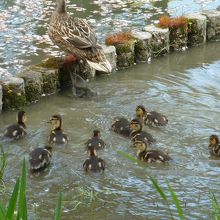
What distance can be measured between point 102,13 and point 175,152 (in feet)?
16.3

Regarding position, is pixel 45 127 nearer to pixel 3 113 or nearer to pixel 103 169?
pixel 3 113

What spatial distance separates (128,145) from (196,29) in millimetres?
3361

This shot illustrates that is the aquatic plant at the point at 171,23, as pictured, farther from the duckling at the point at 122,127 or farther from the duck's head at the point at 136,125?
the duck's head at the point at 136,125

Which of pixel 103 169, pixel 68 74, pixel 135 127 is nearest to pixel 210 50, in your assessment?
pixel 68 74

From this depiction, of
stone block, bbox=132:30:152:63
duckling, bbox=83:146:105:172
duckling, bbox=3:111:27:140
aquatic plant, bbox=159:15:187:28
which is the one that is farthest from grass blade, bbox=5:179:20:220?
aquatic plant, bbox=159:15:187:28

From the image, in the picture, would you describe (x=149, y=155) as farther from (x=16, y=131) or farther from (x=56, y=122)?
(x=16, y=131)

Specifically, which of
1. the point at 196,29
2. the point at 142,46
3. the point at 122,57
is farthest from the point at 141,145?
the point at 196,29

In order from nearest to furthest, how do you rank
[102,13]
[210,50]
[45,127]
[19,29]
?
[45,127] → [210,50] → [19,29] → [102,13]

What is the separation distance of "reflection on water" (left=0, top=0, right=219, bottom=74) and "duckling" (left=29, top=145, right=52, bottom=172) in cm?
256

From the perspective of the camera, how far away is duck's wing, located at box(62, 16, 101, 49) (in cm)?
675

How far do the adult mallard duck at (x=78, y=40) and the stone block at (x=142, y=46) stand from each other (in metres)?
1.12

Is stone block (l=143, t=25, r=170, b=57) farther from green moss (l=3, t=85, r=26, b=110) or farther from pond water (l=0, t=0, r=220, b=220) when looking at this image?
green moss (l=3, t=85, r=26, b=110)

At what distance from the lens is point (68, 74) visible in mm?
7188

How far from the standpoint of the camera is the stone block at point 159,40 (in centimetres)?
812
